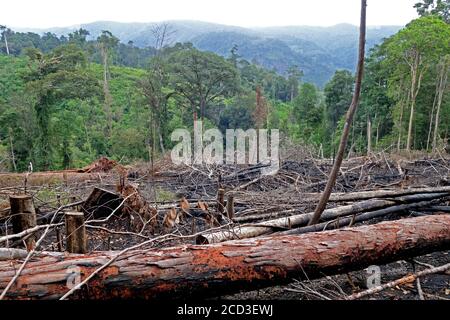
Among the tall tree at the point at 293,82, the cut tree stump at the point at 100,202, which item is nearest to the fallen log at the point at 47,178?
the cut tree stump at the point at 100,202

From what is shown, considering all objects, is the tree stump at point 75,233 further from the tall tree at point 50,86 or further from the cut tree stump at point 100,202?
the tall tree at point 50,86

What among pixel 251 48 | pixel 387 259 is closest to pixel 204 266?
pixel 387 259

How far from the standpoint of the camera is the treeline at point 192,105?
18219 mm

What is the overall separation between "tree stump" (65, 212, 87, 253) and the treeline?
3.61 meters

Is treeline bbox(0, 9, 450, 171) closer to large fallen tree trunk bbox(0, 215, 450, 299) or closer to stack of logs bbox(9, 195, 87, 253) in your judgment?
stack of logs bbox(9, 195, 87, 253)

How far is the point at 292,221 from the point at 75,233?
6.47ft

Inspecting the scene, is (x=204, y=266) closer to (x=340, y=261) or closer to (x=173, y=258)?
(x=173, y=258)

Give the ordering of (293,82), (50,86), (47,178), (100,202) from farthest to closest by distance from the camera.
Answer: (293,82)
(50,86)
(47,178)
(100,202)

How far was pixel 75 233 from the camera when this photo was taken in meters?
2.97

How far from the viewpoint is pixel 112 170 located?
34.5 feet

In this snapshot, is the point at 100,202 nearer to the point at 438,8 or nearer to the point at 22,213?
the point at 22,213

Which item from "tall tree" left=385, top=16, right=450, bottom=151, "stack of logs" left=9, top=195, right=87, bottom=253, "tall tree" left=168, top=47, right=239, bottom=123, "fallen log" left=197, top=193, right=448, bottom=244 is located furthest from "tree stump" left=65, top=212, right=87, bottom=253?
"tall tree" left=168, top=47, right=239, bottom=123

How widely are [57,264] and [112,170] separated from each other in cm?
867

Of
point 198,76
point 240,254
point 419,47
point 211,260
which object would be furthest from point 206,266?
point 198,76
